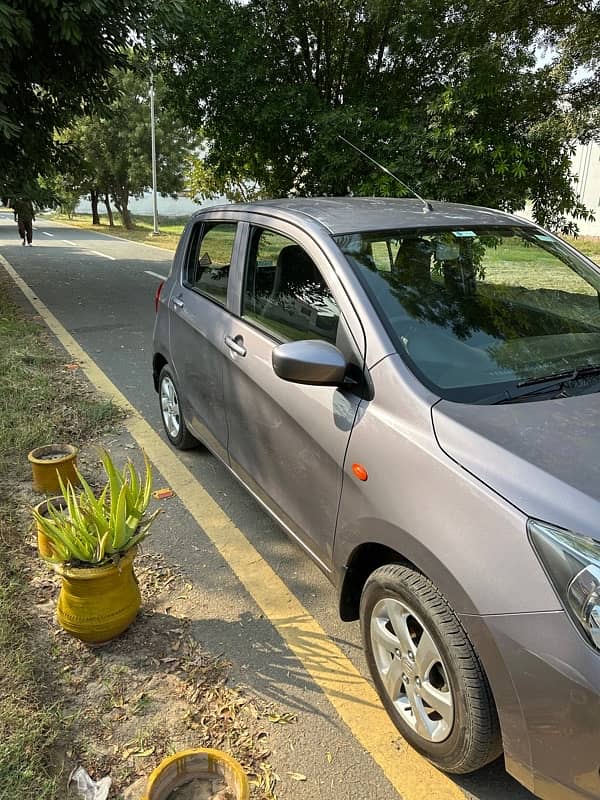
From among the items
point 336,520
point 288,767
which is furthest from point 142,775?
point 336,520

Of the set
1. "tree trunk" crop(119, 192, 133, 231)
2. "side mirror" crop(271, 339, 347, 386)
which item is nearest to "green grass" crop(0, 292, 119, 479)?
"side mirror" crop(271, 339, 347, 386)

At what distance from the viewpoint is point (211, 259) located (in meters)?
3.94

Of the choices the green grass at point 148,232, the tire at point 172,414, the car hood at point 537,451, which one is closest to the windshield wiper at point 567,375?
the car hood at point 537,451

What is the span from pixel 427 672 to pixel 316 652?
0.77m

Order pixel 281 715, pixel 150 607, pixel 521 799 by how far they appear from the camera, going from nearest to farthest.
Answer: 1. pixel 521 799
2. pixel 281 715
3. pixel 150 607

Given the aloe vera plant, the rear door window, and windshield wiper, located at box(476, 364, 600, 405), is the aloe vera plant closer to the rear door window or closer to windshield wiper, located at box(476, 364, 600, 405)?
the rear door window

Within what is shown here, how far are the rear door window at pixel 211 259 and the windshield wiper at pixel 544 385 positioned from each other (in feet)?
5.91

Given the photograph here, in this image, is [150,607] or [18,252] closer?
[150,607]

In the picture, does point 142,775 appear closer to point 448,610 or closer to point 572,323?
point 448,610

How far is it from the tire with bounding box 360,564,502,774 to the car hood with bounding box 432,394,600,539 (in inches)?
17.1

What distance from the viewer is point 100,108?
368 inches

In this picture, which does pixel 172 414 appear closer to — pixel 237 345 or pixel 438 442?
pixel 237 345

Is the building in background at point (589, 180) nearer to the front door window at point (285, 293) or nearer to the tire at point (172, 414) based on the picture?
the tire at point (172, 414)

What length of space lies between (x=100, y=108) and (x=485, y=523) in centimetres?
963
